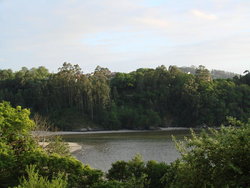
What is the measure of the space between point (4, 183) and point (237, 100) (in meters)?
74.9

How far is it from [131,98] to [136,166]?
254 ft

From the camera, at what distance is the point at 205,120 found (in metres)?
82.3

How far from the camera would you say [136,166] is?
14633 mm

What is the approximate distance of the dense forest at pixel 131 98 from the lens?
82812 mm

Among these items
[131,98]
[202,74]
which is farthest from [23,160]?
[202,74]

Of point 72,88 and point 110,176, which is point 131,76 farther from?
point 110,176

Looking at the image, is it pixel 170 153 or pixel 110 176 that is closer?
pixel 110 176

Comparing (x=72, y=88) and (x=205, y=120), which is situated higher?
(x=72, y=88)

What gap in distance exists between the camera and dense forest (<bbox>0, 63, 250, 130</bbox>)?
8281cm

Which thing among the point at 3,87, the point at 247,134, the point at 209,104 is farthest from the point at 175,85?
the point at 247,134

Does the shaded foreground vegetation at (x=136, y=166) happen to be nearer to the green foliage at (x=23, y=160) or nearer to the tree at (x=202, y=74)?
the green foliage at (x=23, y=160)

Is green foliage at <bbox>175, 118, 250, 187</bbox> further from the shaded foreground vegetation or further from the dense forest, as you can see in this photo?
the dense forest

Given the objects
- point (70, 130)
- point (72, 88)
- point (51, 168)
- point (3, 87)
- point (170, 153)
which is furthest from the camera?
point (3, 87)

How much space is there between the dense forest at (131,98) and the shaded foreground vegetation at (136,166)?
6533 cm
